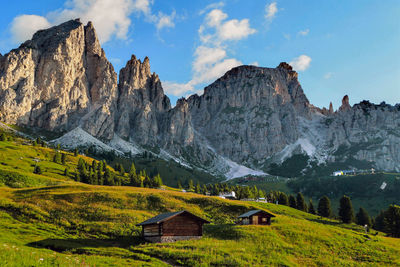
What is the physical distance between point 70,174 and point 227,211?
266ft

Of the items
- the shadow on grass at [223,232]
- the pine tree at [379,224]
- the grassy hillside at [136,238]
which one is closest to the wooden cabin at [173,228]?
the grassy hillside at [136,238]

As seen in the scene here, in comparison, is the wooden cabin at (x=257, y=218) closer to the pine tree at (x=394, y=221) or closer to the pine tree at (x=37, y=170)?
the pine tree at (x=394, y=221)

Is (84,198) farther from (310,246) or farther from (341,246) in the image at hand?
(341,246)

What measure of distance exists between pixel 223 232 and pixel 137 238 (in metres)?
14.2

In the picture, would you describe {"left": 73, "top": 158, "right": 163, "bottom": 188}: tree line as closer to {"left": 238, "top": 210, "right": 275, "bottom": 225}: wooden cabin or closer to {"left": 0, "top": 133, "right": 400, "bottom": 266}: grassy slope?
{"left": 0, "top": 133, "right": 400, "bottom": 266}: grassy slope

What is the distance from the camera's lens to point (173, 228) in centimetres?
5147

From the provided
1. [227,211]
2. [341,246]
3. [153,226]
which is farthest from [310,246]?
[227,211]

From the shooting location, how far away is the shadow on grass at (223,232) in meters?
53.9

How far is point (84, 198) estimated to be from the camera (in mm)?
70688

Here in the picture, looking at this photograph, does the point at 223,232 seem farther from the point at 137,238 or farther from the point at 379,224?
the point at 379,224

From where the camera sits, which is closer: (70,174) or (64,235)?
(64,235)

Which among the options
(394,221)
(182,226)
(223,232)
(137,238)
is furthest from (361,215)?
(137,238)

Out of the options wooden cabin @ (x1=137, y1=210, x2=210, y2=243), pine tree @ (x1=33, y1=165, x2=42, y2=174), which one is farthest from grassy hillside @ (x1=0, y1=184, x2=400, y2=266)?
pine tree @ (x1=33, y1=165, x2=42, y2=174)

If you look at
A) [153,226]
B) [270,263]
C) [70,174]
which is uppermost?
[70,174]
